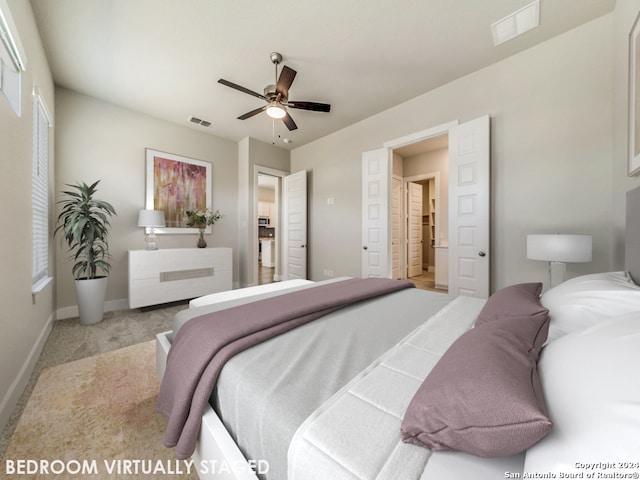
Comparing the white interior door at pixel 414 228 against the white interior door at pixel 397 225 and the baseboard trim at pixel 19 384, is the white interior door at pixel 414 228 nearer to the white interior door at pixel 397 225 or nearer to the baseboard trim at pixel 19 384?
the white interior door at pixel 397 225

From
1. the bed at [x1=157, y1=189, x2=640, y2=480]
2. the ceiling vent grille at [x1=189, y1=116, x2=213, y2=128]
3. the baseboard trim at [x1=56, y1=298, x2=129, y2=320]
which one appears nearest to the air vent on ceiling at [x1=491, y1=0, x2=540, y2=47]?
the bed at [x1=157, y1=189, x2=640, y2=480]

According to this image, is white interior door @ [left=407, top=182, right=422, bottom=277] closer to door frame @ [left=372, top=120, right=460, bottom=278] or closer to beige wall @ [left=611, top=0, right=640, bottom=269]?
door frame @ [left=372, top=120, right=460, bottom=278]

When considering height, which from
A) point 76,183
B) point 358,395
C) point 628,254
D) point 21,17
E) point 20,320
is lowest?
point 20,320

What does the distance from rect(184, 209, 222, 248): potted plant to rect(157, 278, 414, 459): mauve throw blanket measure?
304 centimetres

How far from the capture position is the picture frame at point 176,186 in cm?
365

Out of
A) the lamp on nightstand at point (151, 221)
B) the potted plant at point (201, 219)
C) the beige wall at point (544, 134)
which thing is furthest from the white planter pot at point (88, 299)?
the beige wall at point (544, 134)

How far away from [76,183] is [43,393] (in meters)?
2.60

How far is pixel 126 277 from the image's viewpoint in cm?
345

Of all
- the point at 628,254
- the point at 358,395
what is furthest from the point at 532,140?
the point at 358,395

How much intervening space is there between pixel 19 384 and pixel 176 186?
293 centimetres

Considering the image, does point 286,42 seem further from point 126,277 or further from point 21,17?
point 126,277

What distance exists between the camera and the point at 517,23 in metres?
2.11

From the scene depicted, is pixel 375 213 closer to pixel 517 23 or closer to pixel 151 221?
pixel 517 23

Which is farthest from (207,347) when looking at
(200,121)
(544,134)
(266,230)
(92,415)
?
(266,230)
